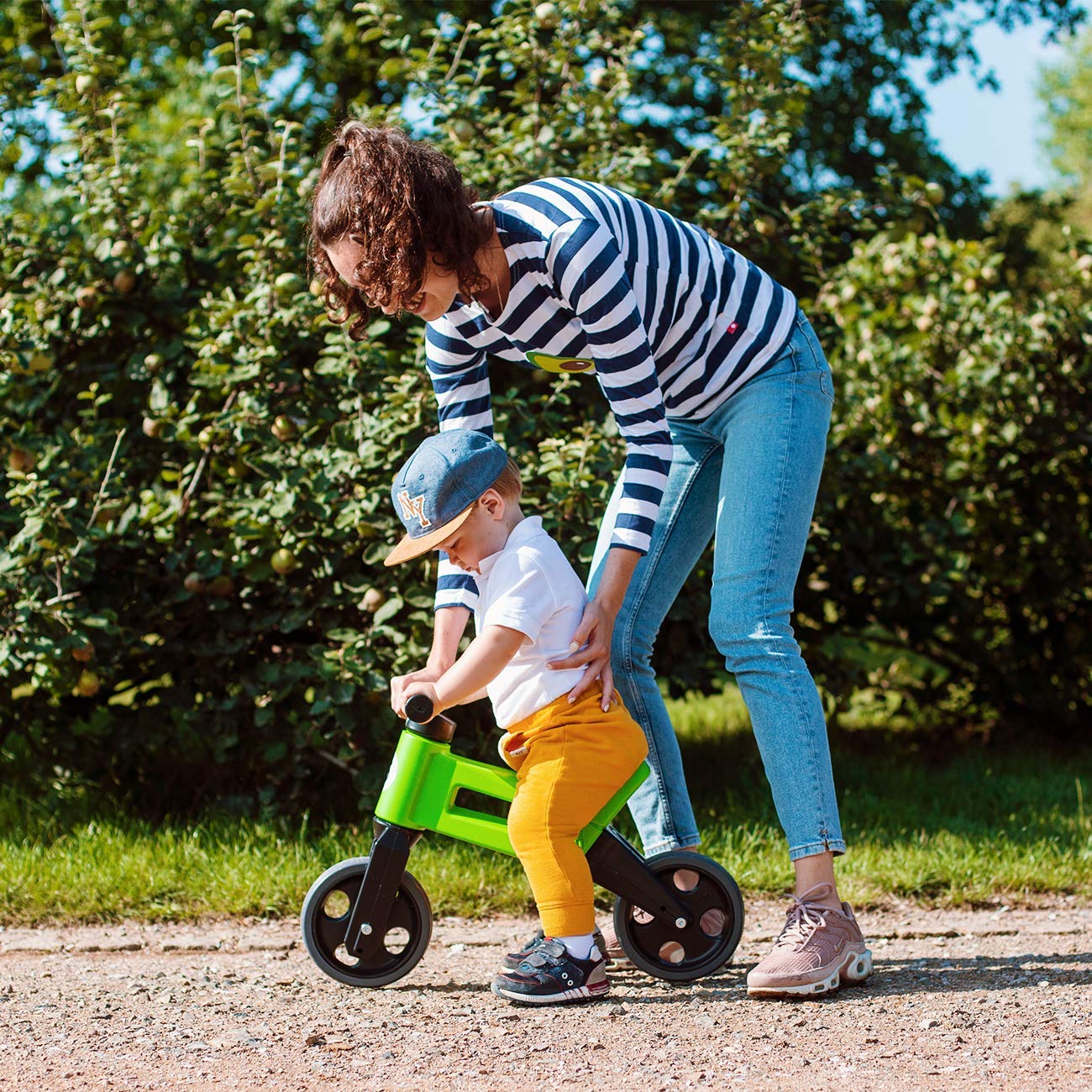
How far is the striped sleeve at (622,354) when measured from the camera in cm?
236

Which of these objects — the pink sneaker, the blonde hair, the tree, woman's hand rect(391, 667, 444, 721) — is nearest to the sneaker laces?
the pink sneaker

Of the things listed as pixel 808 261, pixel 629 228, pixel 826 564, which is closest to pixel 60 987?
pixel 629 228

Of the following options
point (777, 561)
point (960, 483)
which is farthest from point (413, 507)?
point (960, 483)

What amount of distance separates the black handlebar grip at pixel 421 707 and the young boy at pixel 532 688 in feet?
0.05

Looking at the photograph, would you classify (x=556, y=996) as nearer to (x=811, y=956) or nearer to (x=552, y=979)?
(x=552, y=979)

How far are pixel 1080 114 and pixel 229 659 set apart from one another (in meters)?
37.0

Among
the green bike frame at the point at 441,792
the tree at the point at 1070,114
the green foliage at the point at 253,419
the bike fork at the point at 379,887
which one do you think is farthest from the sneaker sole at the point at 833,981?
the tree at the point at 1070,114

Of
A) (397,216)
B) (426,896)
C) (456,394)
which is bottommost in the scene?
(426,896)

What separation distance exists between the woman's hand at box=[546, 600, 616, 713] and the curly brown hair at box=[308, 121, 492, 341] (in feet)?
2.17

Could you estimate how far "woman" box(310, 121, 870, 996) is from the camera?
7.77 ft

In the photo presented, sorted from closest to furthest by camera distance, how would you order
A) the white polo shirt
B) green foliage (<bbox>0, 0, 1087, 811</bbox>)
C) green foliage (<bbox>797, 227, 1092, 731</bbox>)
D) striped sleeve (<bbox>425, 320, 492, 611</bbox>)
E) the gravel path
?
the gravel path → the white polo shirt → striped sleeve (<bbox>425, 320, 492, 611</bbox>) → green foliage (<bbox>0, 0, 1087, 811</bbox>) → green foliage (<bbox>797, 227, 1092, 731</bbox>)

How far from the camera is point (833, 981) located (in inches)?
98.8

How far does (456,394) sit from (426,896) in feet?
3.44

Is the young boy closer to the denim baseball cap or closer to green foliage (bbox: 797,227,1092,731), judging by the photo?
the denim baseball cap
